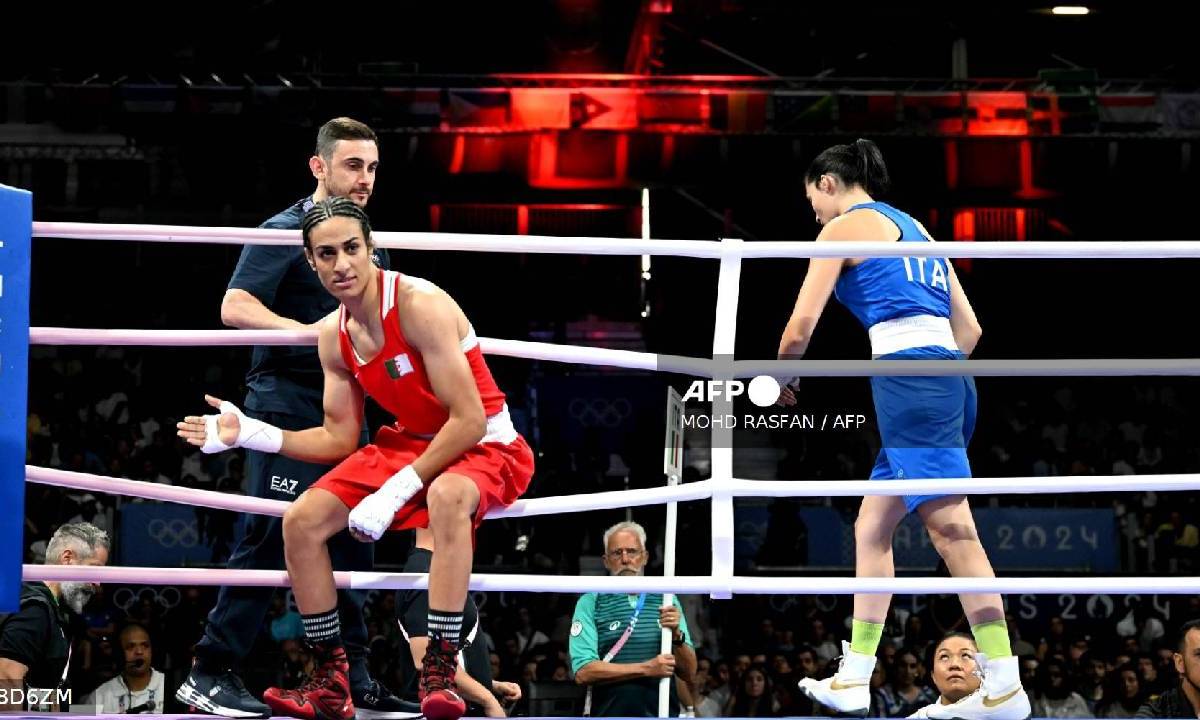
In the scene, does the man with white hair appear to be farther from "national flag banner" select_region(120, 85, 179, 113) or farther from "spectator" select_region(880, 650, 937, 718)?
"national flag banner" select_region(120, 85, 179, 113)

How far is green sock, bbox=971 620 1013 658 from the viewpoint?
3621mm

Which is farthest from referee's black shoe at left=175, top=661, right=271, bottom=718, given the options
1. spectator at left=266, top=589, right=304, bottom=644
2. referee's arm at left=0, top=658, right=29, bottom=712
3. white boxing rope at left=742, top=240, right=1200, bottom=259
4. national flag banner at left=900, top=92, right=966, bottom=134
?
national flag banner at left=900, top=92, right=966, bottom=134

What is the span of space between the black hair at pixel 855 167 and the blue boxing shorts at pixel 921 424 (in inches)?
19.4

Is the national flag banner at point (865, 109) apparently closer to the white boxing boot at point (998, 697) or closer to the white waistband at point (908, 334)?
the white waistband at point (908, 334)

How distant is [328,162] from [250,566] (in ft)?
3.56

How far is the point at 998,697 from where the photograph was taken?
11.7ft

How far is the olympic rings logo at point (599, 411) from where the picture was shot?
14.7 m

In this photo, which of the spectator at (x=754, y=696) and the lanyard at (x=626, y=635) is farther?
the spectator at (x=754, y=696)

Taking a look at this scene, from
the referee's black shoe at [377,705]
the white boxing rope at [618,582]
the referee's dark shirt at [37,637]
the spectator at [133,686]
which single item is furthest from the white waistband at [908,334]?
the spectator at [133,686]

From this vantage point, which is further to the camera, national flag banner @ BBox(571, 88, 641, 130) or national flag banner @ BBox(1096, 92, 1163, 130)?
national flag banner @ BBox(571, 88, 641, 130)

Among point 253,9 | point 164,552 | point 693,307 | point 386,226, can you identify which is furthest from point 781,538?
point 253,9

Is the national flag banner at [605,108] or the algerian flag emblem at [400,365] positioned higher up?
the national flag banner at [605,108]

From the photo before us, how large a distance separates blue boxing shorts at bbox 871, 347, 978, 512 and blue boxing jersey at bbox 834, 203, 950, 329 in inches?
4.7

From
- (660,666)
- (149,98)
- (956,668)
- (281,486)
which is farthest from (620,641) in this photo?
(149,98)
